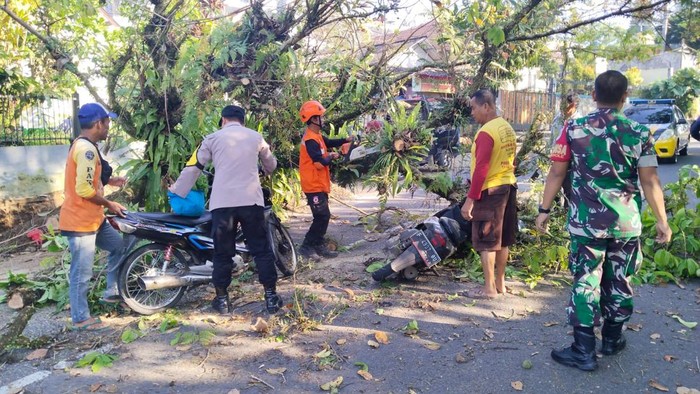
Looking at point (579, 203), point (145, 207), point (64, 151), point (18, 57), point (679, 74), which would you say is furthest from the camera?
point (679, 74)

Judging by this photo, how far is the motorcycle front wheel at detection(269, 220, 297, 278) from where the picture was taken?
5598 mm

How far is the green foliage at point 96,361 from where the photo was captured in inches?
155

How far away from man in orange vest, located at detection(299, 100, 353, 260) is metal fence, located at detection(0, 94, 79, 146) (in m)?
4.91

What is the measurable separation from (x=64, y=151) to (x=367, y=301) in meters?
6.54

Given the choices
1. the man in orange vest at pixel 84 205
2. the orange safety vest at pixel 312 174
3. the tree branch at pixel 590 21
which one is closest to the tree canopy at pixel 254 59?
the tree branch at pixel 590 21

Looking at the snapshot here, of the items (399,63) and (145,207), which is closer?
(145,207)

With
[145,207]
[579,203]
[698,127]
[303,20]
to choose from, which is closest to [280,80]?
[303,20]

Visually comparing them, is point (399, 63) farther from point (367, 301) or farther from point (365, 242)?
point (367, 301)

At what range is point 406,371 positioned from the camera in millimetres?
3783

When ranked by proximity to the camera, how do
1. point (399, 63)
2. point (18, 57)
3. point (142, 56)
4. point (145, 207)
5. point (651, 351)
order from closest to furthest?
point (651, 351)
point (142, 56)
point (145, 207)
point (399, 63)
point (18, 57)

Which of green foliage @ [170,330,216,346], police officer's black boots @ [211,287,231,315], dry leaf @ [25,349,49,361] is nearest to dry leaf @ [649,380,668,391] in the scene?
green foliage @ [170,330,216,346]

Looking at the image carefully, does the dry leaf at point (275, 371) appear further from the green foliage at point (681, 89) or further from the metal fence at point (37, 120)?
the green foliage at point (681, 89)

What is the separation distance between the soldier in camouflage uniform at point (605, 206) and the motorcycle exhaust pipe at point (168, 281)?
3090 millimetres

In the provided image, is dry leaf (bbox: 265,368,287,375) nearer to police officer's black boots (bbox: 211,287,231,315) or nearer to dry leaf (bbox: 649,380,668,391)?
police officer's black boots (bbox: 211,287,231,315)
